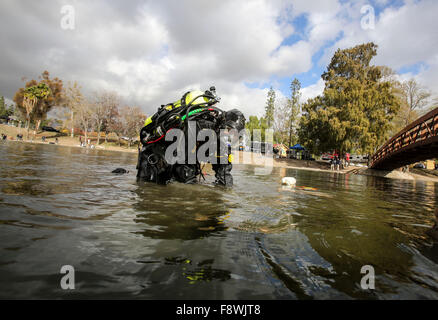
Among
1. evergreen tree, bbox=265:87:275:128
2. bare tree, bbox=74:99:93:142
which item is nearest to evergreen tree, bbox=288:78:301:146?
evergreen tree, bbox=265:87:275:128

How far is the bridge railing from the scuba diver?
15467 millimetres

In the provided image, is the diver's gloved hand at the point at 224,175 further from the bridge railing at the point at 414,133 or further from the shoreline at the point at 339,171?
the shoreline at the point at 339,171

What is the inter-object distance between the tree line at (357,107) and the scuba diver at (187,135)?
28749 mm

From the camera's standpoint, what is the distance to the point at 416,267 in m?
2.03

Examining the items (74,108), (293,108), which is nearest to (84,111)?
(74,108)

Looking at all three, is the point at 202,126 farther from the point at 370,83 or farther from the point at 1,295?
the point at 370,83

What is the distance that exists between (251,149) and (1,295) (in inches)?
2027

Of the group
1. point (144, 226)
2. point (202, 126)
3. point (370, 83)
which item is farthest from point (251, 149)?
point (144, 226)

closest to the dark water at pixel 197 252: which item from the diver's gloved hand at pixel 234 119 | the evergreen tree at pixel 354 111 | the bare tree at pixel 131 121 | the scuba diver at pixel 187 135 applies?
the scuba diver at pixel 187 135

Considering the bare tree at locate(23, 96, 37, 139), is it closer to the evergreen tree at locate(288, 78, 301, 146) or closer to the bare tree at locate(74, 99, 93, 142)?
the bare tree at locate(74, 99, 93, 142)

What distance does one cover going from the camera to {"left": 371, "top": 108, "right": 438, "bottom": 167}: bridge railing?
570 inches

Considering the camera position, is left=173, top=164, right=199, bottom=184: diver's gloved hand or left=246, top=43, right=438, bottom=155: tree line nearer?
left=173, top=164, right=199, bottom=184: diver's gloved hand

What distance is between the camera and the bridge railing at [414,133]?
14484 mm
